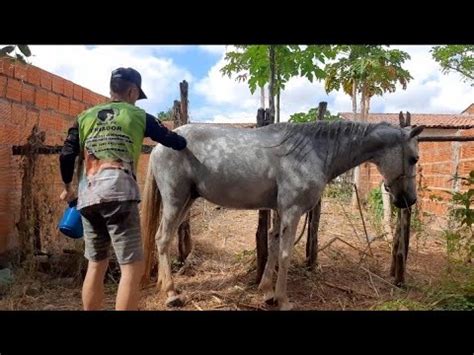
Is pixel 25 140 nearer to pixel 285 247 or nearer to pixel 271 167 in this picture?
pixel 271 167

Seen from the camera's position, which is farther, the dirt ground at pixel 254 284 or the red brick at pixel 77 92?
the red brick at pixel 77 92

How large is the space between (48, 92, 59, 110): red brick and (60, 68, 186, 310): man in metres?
2.76

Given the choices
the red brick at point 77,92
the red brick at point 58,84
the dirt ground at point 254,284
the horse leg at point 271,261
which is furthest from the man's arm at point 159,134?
the red brick at point 77,92

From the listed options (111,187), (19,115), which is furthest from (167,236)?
(19,115)

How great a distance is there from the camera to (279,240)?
389 cm

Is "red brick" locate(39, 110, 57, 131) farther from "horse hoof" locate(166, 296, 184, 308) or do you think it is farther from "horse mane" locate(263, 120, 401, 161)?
"horse mane" locate(263, 120, 401, 161)

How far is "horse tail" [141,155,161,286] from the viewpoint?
3.95 m

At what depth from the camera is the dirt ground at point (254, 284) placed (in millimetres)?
3762

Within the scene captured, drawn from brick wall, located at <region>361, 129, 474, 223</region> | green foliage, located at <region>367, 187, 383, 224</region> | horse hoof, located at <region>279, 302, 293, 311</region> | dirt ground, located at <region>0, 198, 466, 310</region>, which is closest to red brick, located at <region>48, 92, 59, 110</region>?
dirt ground, located at <region>0, 198, 466, 310</region>

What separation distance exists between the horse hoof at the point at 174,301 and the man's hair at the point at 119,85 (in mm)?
1923

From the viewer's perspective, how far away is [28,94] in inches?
183

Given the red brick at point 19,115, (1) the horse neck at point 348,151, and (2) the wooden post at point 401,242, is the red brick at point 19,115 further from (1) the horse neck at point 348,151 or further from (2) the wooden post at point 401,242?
(2) the wooden post at point 401,242
